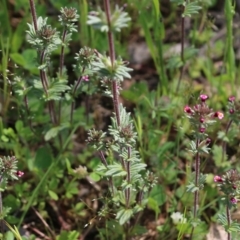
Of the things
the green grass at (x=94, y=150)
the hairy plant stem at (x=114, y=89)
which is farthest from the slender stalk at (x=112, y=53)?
the green grass at (x=94, y=150)

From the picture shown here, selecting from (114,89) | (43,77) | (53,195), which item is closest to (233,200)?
(114,89)

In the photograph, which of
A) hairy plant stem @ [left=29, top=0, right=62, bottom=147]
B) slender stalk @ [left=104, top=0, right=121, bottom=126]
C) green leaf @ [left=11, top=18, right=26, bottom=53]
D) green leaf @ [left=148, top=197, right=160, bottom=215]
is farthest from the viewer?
green leaf @ [left=11, top=18, right=26, bottom=53]

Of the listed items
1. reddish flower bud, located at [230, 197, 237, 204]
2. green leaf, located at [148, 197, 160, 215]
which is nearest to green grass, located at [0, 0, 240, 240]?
green leaf, located at [148, 197, 160, 215]

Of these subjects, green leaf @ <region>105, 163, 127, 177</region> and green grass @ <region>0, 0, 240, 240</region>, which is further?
green grass @ <region>0, 0, 240, 240</region>

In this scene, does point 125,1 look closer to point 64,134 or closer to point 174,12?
point 174,12

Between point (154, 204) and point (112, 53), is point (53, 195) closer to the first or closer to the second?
point (154, 204)

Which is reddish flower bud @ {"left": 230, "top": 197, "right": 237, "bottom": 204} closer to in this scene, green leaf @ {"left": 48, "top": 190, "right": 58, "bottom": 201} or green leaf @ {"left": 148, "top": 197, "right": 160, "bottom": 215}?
green leaf @ {"left": 148, "top": 197, "right": 160, "bottom": 215}

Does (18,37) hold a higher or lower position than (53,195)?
higher

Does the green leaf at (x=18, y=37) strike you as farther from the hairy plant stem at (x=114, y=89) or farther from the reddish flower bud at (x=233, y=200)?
the reddish flower bud at (x=233, y=200)

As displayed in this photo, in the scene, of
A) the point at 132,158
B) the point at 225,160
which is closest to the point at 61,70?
the point at 132,158

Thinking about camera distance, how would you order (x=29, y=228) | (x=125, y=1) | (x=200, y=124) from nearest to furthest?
(x=200, y=124) < (x=29, y=228) < (x=125, y=1)

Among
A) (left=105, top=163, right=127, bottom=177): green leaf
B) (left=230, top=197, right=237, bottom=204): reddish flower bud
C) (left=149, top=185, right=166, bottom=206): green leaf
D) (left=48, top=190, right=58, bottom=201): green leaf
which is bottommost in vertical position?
(left=149, top=185, right=166, bottom=206): green leaf
